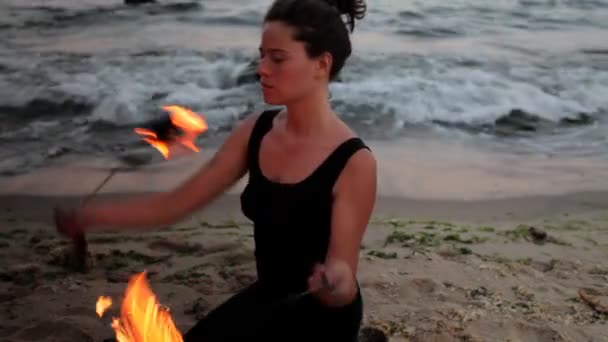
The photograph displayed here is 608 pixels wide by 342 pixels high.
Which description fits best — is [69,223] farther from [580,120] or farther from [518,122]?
[580,120]

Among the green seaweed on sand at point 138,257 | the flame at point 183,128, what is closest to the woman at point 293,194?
the flame at point 183,128

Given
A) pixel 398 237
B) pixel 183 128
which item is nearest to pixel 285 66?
pixel 183 128

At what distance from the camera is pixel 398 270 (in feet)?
14.5

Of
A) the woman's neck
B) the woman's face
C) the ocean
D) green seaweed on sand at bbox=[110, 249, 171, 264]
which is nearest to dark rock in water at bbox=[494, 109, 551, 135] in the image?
the ocean

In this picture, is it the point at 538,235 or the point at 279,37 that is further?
the point at 538,235

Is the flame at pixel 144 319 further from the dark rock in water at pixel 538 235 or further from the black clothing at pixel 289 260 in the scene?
the dark rock in water at pixel 538 235

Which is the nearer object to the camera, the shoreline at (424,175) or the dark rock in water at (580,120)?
the shoreline at (424,175)

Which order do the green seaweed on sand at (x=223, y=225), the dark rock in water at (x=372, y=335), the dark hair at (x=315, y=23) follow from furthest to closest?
the green seaweed on sand at (x=223, y=225)
the dark rock in water at (x=372, y=335)
the dark hair at (x=315, y=23)

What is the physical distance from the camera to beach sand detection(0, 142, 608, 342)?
3.75 meters

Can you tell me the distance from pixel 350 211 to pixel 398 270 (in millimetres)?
2125

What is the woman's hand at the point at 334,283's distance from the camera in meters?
2.06

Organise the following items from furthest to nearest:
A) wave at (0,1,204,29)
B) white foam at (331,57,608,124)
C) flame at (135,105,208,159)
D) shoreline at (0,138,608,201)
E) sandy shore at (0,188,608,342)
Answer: wave at (0,1,204,29)
white foam at (331,57,608,124)
shoreline at (0,138,608,201)
sandy shore at (0,188,608,342)
flame at (135,105,208,159)

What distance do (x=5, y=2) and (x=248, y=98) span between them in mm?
8653

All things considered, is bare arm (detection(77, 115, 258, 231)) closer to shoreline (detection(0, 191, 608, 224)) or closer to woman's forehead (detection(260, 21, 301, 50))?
woman's forehead (detection(260, 21, 301, 50))
